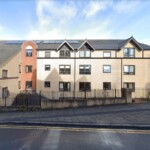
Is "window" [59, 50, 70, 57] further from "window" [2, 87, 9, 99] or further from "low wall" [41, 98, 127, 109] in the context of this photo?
Answer: "low wall" [41, 98, 127, 109]

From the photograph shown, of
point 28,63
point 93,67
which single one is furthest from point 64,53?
point 28,63

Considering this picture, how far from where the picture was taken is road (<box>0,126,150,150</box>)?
7848 mm

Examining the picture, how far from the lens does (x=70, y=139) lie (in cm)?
875

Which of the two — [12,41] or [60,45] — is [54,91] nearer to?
[60,45]

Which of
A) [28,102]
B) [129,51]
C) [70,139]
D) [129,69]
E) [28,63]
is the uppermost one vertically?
[129,51]

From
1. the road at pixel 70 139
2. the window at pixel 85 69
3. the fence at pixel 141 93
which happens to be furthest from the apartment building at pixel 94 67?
the road at pixel 70 139

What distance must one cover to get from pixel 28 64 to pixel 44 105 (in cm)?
3229

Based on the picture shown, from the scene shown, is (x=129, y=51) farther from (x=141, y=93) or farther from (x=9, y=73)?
(x=9, y=73)

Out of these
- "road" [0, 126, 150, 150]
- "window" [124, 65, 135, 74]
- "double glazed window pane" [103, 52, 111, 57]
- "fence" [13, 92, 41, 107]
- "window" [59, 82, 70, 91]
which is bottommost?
"road" [0, 126, 150, 150]

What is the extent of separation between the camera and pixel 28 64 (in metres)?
49.4

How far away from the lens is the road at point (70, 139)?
25.7 ft

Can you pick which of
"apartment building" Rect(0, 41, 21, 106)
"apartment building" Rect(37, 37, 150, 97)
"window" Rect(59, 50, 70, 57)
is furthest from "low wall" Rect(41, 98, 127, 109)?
"window" Rect(59, 50, 70, 57)

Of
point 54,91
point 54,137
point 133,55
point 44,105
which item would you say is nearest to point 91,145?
point 54,137

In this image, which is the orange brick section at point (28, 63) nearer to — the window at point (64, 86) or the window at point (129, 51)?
the window at point (64, 86)
